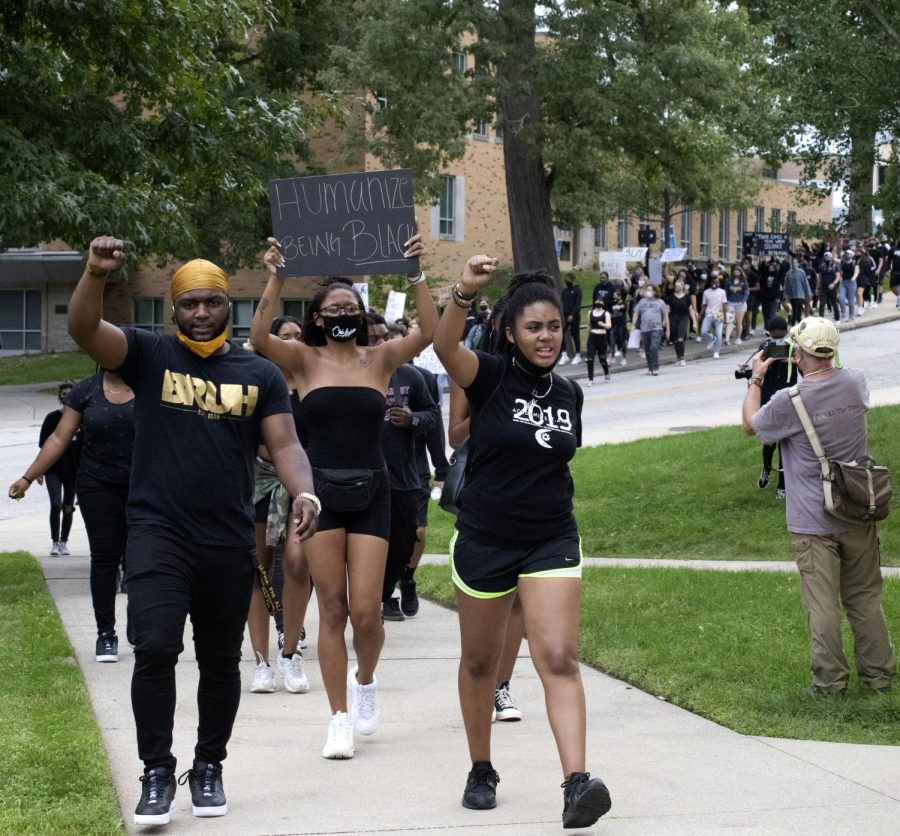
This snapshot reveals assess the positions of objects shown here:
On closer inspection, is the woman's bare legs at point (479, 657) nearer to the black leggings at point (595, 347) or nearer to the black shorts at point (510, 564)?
the black shorts at point (510, 564)

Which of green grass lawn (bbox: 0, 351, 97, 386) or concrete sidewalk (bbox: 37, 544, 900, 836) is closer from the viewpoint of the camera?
concrete sidewalk (bbox: 37, 544, 900, 836)

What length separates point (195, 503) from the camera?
5.21 meters

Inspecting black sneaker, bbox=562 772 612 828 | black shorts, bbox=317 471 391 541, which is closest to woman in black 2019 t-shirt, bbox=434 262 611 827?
black sneaker, bbox=562 772 612 828

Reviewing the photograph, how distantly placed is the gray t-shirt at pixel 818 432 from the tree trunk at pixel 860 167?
695cm

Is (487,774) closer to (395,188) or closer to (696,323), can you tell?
(395,188)

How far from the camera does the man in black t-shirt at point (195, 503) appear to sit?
5125 millimetres

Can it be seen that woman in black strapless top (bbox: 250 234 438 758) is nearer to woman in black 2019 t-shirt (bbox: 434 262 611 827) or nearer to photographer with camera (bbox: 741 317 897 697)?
woman in black 2019 t-shirt (bbox: 434 262 611 827)

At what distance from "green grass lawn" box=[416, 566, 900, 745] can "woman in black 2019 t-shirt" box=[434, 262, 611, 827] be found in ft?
6.02

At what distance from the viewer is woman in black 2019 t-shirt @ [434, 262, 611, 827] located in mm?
5281

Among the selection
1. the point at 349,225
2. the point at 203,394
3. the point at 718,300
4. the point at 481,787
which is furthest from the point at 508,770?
the point at 718,300

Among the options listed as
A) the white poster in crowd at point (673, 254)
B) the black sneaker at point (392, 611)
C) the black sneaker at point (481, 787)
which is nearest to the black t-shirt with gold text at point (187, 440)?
the black sneaker at point (481, 787)

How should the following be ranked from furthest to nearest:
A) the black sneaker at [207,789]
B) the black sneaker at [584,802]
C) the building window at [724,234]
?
the building window at [724,234]
the black sneaker at [207,789]
the black sneaker at [584,802]

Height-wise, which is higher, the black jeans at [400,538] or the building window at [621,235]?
the building window at [621,235]

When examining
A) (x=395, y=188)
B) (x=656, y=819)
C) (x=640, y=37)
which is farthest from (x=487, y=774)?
(x=640, y=37)
